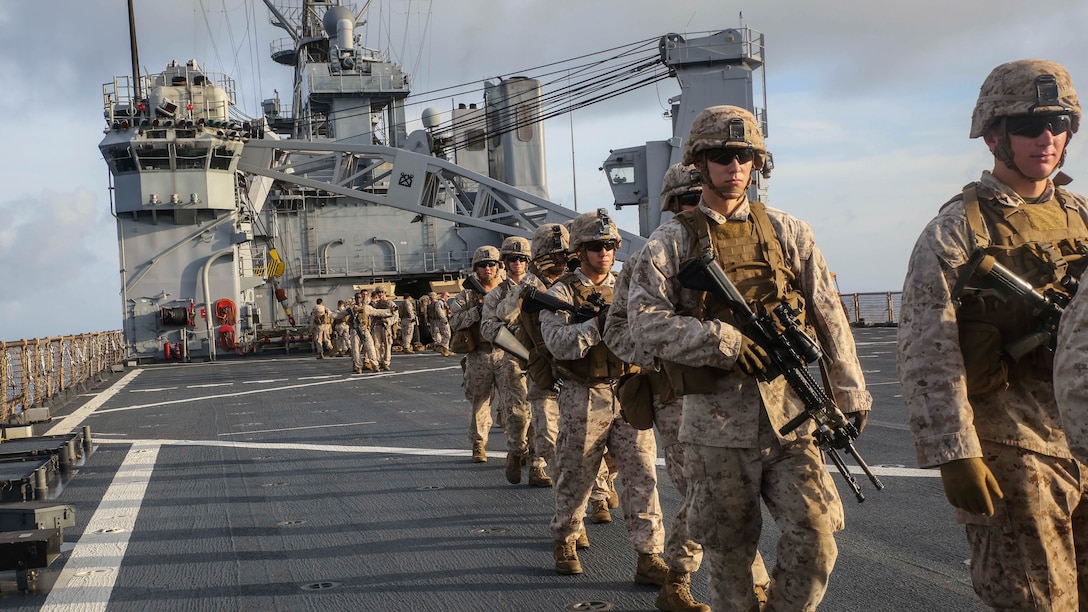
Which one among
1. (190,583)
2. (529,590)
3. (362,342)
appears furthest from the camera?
(362,342)

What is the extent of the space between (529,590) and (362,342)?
17.6 metres

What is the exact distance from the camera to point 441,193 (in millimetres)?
41656

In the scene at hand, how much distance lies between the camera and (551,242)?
6.59m

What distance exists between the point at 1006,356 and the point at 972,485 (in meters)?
0.44

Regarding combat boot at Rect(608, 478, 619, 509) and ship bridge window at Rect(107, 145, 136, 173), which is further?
ship bridge window at Rect(107, 145, 136, 173)

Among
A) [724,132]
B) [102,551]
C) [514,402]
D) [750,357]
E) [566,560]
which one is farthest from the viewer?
[514,402]

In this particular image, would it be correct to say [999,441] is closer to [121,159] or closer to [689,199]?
[689,199]

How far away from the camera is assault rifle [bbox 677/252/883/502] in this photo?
3.44m

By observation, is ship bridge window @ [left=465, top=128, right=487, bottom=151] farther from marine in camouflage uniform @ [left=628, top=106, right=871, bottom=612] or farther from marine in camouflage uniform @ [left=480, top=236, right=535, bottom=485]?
marine in camouflage uniform @ [left=628, top=106, right=871, bottom=612]

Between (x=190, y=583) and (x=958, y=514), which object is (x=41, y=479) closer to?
(x=190, y=583)

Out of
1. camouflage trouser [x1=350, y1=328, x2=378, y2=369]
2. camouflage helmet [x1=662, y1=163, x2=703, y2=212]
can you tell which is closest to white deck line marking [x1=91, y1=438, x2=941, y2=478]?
camouflage helmet [x1=662, y1=163, x2=703, y2=212]

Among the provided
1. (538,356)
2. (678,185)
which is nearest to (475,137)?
(538,356)

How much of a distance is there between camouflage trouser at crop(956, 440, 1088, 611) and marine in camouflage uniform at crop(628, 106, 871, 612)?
0.53m

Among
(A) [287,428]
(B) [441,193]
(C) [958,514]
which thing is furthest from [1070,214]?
(B) [441,193]
